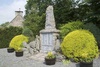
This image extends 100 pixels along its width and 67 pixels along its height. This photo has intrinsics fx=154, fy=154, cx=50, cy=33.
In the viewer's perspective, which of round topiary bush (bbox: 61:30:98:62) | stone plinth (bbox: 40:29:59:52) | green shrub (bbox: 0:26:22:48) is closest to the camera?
round topiary bush (bbox: 61:30:98:62)

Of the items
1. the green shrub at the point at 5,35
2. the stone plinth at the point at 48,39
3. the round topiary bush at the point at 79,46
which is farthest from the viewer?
the green shrub at the point at 5,35

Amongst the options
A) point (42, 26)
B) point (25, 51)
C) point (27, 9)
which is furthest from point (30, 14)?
point (25, 51)

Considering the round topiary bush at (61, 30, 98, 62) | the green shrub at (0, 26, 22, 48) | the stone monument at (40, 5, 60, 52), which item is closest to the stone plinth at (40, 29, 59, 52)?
the stone monument at (40, 5, 60, 52)

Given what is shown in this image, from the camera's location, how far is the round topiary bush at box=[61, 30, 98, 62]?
8258 millimetres

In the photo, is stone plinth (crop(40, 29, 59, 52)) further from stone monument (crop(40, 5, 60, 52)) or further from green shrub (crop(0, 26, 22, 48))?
green shrub (crop(0, 26, 22, 48))

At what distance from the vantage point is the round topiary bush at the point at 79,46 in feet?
27.1

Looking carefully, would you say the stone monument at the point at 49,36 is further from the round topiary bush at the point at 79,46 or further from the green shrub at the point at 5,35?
the green shrub at the point at 5,35

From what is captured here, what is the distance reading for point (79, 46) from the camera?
8414 millimetres

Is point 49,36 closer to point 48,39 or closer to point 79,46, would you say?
point 48,39

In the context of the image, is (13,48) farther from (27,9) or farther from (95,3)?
(27,9)

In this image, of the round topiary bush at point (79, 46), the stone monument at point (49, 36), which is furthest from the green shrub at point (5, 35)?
the round topiary bush at point (79, 46)

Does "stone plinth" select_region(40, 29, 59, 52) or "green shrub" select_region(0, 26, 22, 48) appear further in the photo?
"green shrub" select_region(0, 26, 22, 48)

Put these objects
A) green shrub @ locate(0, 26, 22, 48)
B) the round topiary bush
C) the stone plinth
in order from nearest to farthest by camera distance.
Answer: the round topiary bush → the stone plinth → green shrub @ locate(0, 26, 22, 48)

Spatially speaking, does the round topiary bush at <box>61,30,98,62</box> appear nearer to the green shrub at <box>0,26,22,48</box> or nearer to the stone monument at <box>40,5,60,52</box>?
the stone monument at <box>40,5,60,52</box>
